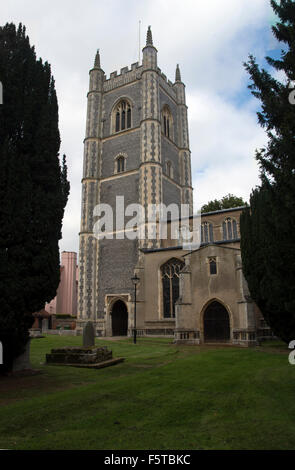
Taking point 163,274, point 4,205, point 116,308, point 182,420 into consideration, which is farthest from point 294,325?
point 116,308

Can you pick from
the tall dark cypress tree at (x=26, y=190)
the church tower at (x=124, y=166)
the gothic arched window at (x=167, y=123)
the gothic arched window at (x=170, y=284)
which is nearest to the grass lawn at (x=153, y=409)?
the tall dark cypress tree at (x=26, y=190)

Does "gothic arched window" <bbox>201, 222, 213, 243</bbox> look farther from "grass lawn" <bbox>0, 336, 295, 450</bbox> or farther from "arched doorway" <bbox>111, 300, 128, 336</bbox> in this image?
"grass lawn" <bbox>0, 336, 295, 450</bbox>

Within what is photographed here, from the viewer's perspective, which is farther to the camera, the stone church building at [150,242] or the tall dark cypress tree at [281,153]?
the stone church building at [150,242]

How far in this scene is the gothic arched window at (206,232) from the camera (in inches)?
1117

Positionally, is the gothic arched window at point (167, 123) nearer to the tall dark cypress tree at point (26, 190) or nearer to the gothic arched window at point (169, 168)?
the gothic arched window at point (169, 168)

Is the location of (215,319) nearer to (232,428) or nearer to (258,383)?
(258,383)

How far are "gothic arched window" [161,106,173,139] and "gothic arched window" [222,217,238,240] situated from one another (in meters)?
12.4

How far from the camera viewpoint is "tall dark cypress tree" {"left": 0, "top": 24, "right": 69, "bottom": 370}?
8.17m

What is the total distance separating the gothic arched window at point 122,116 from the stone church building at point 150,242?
111 millimetres

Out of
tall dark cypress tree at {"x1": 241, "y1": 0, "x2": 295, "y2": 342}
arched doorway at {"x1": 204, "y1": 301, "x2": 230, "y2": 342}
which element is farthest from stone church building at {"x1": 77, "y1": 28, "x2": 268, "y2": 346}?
tall dark cypress tree at {"x1": 241, "y1": 0, "x2": 295, "y2": 342}

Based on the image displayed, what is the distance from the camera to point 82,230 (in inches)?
1212

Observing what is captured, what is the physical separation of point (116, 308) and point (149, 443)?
2565cm

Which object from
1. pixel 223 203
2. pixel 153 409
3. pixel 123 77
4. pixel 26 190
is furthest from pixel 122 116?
pixel 153 409
